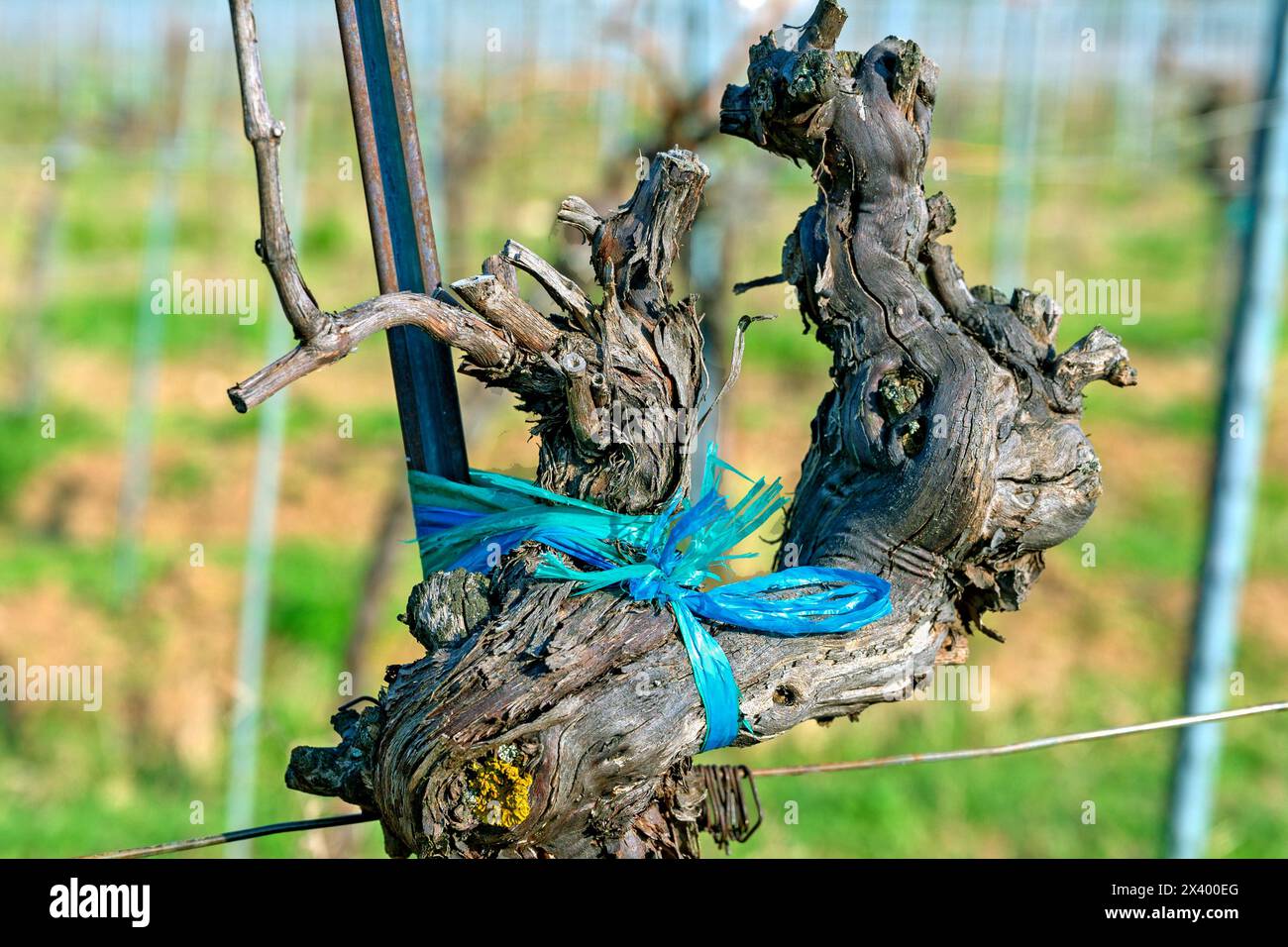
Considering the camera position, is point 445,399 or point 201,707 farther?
point 201,707

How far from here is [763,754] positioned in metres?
6.52

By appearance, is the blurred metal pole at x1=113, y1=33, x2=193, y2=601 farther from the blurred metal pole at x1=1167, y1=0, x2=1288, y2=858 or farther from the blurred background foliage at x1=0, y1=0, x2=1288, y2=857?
the blurred metal pole at x1=1167, y1=0, x2=1288, y2=858

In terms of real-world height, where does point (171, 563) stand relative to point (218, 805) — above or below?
above

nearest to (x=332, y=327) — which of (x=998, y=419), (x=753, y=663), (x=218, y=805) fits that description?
(x=753, y=663)

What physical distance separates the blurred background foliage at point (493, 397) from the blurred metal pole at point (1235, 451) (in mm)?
915

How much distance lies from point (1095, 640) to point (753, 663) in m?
6.41

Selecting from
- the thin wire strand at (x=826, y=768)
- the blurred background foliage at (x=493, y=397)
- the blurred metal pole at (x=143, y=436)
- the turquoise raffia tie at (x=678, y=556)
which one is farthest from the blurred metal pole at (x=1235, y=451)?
the blurred metal pole at (x=143, y=436)

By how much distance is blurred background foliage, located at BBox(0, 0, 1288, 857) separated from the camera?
19.1 ft

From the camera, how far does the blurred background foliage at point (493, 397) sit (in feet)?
19.1

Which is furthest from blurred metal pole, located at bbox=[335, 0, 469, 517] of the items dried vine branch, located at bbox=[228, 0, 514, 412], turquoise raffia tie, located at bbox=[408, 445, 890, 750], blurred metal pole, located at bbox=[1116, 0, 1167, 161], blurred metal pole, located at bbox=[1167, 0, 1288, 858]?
blurred metal pole, located at bbox=[1116, 0, 1167, 161]

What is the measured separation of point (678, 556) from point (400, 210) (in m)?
0.62

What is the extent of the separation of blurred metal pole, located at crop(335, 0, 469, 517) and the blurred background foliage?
0.16m

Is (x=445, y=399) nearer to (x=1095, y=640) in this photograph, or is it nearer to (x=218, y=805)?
(x=218, y=805)

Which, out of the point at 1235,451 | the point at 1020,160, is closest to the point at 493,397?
the point at 1235,451
